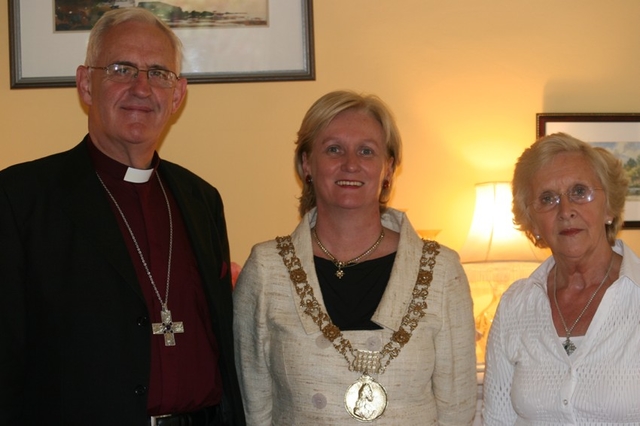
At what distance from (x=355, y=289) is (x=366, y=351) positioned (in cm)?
22

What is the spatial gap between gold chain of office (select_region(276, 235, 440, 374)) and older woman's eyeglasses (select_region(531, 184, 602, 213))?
1.19 ft

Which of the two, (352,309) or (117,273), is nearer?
(117,273)

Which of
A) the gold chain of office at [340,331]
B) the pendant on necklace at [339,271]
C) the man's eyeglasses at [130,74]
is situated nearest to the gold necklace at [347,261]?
the pendant on necklace at [339,271]

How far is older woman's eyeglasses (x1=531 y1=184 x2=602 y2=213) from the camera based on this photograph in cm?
265

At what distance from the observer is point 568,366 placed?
2.56 meters

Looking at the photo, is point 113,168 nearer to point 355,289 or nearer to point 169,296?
point 169,296

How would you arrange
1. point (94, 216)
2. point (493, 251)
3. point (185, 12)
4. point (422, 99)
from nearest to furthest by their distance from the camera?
point (94, 216) → point (493, 251) → point (185, 12) → point (422, 99)

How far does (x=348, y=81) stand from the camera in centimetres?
385

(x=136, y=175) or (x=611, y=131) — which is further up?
(x=611, y=131)

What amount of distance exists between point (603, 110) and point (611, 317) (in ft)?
5.42

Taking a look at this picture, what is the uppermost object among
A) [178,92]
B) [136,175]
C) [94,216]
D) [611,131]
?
[178,92]

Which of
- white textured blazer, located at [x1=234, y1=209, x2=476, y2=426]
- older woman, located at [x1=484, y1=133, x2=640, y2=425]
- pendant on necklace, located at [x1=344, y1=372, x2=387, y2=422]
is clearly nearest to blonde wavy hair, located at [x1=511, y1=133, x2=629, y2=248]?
older woman, located at [x1=484, y1=133, x2=640, y2=425]

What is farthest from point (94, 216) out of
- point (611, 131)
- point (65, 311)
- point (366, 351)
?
point (611, 131)

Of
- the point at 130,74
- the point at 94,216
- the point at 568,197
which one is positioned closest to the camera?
the point at 94,216
